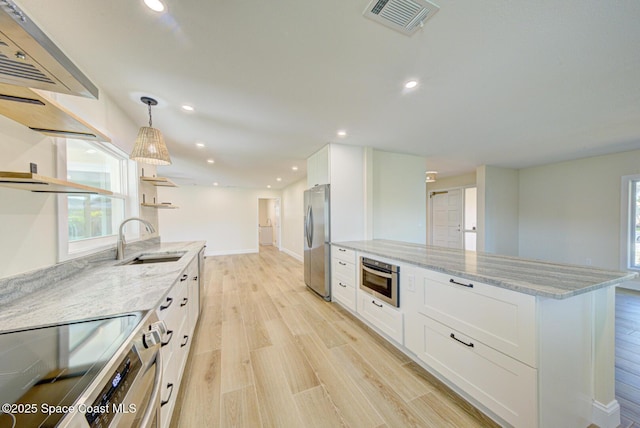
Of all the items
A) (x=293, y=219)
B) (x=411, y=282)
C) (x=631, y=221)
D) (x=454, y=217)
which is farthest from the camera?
(x=293, y=219)

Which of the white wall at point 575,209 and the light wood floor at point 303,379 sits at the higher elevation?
the white wall at point 575,209

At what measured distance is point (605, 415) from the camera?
4.45 ft

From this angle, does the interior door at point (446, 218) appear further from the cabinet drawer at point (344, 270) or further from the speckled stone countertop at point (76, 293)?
the speckled stone countertop at point (76, 293)

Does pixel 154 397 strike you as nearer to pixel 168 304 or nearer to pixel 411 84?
pixel 168 304

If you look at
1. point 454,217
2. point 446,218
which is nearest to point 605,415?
point 454,217

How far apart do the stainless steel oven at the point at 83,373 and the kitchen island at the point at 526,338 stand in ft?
5.86

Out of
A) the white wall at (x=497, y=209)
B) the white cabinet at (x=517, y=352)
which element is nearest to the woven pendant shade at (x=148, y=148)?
the white cabinet at (x=517, y=352)

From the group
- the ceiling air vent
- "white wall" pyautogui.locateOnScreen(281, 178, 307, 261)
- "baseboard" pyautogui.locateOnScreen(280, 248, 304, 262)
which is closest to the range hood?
the ceiling air vent

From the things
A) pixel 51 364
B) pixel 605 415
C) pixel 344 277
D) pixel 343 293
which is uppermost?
pixel 51 364

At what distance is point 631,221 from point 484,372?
527cm

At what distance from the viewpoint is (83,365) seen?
71cm

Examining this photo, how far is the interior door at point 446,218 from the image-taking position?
21.0ft

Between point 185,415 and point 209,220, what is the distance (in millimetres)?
6795

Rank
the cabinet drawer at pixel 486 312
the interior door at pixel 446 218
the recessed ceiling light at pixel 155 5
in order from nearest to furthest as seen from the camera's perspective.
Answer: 1. the recessed ceiling light at pixel 155 5
2. the cabinet drawer at pixel 486 312
3. the interior door at pixel 446 218
